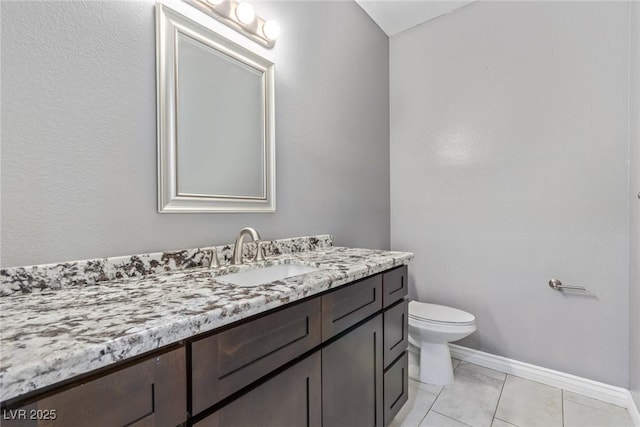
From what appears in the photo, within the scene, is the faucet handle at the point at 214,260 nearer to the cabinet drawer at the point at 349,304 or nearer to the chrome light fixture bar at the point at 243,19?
the cabinet drawer at the point at 349,304

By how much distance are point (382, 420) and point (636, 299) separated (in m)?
1.40

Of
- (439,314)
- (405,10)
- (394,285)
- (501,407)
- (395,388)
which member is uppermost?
(405,10)

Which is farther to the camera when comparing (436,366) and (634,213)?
(436,366)

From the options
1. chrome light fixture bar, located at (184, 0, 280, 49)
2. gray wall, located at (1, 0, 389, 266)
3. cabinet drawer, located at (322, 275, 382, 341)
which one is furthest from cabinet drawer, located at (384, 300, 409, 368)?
chrome light fixture bar, located at (184, 0, 280, 49)

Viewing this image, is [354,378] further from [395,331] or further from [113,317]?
[113,317]

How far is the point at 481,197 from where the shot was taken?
2078mm

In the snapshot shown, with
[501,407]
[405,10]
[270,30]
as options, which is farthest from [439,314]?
[405,10]

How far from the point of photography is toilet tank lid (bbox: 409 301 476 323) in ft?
5.90

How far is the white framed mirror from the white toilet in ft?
3.93

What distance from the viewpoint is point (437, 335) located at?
178 centimetres

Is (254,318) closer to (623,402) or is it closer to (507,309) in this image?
(507,309)

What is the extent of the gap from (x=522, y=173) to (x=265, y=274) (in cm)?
179

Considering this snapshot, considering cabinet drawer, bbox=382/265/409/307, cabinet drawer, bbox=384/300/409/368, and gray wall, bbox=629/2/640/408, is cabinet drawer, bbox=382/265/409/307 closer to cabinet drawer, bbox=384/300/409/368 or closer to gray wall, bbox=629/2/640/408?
cabinet drawer, bbox=384/300/409/368

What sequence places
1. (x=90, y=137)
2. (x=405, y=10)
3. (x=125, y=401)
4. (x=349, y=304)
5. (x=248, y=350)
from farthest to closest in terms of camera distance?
(x=405, y=10) < (x=349, y=304) < (x=90, y=137) < (x=248, y=350) < (x=125, y=401)
